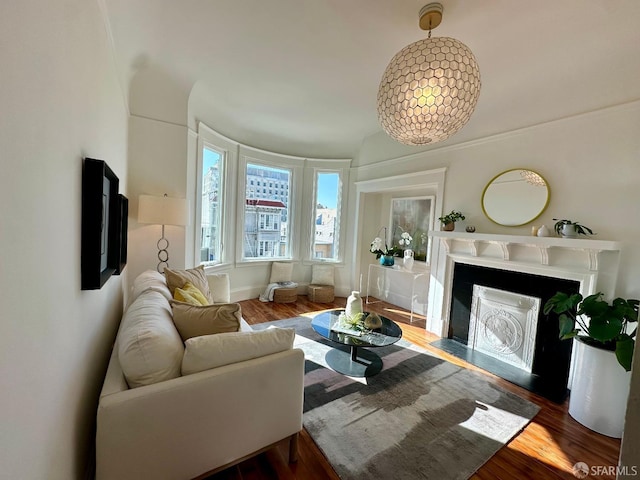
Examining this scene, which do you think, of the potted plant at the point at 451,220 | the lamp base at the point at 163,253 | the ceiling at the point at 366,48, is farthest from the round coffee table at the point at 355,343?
the ceiling at the point at 366,48

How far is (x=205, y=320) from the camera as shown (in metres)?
1.57

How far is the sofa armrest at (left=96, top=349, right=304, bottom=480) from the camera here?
1.10 m

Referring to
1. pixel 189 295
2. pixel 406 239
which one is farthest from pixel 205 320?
pixel 406 239

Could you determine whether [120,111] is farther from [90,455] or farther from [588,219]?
[588,219]

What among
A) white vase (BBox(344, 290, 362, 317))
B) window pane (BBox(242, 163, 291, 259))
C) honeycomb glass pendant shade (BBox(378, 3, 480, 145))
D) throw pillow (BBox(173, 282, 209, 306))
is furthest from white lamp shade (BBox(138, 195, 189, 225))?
honeycomb glass pendant shade (BBox(378, 3, 480, 145))

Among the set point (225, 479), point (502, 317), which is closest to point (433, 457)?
point (225, 479)

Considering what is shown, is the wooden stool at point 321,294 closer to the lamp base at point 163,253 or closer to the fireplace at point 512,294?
the fireplace at point 512,294

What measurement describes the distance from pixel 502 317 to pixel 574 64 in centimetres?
246

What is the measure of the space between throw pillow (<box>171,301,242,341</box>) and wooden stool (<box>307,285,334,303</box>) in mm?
3278

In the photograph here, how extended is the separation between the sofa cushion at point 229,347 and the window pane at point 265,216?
11.0 ft

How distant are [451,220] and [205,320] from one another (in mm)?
3019

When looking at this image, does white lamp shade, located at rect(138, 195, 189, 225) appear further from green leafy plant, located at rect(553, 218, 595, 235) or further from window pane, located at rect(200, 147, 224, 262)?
green leafy plant, located at rect(553, 218, 595, 235)

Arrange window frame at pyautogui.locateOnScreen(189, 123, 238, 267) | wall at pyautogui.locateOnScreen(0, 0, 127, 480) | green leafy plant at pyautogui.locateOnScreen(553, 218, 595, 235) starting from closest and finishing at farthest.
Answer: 1. wall at pyautogui.locateOnScreen(0, 0, 127, 480)
2. green leafy plant at pyautogui.locateOnScreen(553, 218, 595, 235)
3. window frame at pyautogui.locateOnScreen(189, 123, 238, 267)

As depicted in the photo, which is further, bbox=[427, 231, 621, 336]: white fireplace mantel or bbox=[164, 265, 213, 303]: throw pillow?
bbox=[164, 265, 213, 303]: throw pillow
